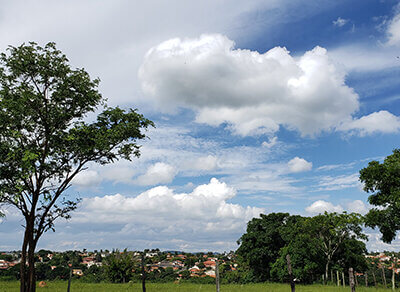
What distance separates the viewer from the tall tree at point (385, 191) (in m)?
24.5

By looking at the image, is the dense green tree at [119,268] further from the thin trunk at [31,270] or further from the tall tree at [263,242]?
the thin trunk at [31,270]

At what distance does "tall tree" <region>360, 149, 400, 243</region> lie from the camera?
24.5 meters

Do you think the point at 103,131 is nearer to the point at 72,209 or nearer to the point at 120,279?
the point at 72,209

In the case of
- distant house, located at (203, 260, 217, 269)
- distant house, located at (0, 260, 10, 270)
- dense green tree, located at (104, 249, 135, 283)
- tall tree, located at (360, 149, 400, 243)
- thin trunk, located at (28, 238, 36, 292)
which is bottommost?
distant house, located at (203, 260, 217, 269)

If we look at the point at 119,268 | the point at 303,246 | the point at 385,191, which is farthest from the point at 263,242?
the point at 385,191

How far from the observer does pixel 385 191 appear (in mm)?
25609

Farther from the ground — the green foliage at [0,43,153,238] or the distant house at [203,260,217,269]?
the green foliage at [0,43,153,238]

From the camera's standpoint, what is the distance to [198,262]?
83500 mm

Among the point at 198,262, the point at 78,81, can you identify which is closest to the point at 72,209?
the point at 78,81

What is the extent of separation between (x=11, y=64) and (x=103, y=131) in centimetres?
679

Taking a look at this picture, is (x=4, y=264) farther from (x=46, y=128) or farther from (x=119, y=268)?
(x=46, y=128)

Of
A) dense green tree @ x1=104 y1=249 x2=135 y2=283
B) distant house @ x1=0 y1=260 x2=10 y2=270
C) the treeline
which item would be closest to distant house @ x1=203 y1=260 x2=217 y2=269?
the treeline

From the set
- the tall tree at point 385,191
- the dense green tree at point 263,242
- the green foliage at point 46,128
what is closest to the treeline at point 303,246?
the dense green tree at point 263,242

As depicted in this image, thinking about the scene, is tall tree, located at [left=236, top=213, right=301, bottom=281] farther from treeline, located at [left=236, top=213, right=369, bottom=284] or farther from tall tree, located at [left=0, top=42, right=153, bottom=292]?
tall tree, located at [left=0, top=42, right=153, bottom=292]
